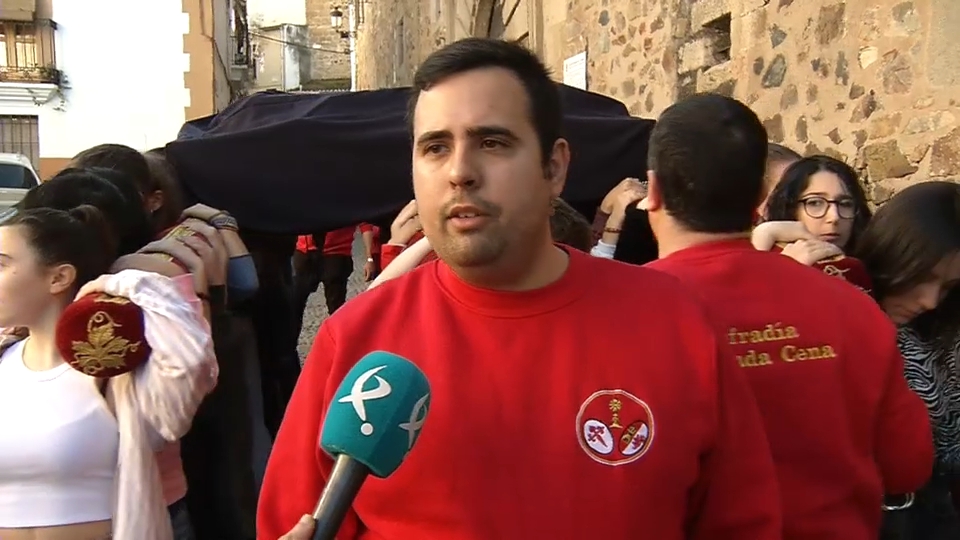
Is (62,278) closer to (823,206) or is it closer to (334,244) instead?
(823,206)

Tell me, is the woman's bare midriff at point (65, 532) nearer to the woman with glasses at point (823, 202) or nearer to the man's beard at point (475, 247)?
the man's beard at point (475, 247)

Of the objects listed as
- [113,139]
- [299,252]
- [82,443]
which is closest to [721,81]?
[299,252]

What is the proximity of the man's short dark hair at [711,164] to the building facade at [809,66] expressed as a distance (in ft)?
8.44

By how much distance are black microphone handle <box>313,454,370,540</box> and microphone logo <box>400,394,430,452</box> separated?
82 millimetres

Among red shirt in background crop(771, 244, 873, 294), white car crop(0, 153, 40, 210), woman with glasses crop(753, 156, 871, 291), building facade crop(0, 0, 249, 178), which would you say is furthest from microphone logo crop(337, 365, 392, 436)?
building facade crop(0, 0, 249, 178)

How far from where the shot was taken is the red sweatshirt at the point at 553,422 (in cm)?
157

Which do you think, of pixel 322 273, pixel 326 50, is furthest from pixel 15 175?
pixel 326 50

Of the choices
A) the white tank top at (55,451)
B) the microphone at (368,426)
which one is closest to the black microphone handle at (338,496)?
the microphone at (368,426)

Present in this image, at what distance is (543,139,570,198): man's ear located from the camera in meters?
1.74

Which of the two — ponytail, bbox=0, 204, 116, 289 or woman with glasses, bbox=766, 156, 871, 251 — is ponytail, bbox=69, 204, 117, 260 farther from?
woman with glasses, bbox=766, 156, 871, 251

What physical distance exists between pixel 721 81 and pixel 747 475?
5.34 metres

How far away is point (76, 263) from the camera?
280 cm

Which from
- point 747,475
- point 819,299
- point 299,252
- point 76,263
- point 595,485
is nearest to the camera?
point 595,485

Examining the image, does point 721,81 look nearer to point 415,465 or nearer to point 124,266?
point 124,266
